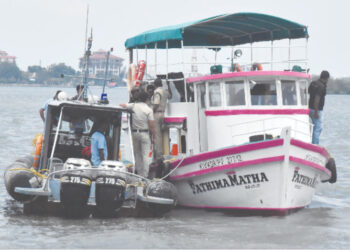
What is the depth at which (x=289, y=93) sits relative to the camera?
1553 cm

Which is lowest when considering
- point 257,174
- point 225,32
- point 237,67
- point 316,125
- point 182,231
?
point 182,231

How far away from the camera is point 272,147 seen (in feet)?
45.8

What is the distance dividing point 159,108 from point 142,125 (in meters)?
1.42

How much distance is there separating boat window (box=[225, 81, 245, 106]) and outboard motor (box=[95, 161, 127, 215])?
328 cm

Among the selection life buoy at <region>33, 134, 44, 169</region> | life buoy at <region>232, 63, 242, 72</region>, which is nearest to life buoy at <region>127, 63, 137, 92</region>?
life buoy at <region>232, 63, 242, 72</region>

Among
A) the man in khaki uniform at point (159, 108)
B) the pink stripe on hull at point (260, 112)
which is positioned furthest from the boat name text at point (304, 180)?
the man in khaki uniform at point (159, 108)

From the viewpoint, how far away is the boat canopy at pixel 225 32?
53.4 ft

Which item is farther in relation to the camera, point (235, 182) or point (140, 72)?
point (140, 72)

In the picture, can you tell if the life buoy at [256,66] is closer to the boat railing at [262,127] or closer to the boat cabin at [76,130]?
the boat railing at [262,127]

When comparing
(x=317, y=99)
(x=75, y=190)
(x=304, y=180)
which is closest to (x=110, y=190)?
(x=75, y=190)

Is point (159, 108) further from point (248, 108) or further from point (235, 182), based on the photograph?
point (235, 182)

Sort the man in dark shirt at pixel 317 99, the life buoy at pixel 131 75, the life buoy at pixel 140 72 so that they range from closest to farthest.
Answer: the man in dark shirt at pixel 317 99, the life buoy at pixel 140 72, the life buoy at pixel 131 75

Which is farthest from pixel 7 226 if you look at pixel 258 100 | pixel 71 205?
pixel 258 100

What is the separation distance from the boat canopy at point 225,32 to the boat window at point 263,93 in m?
1.70
